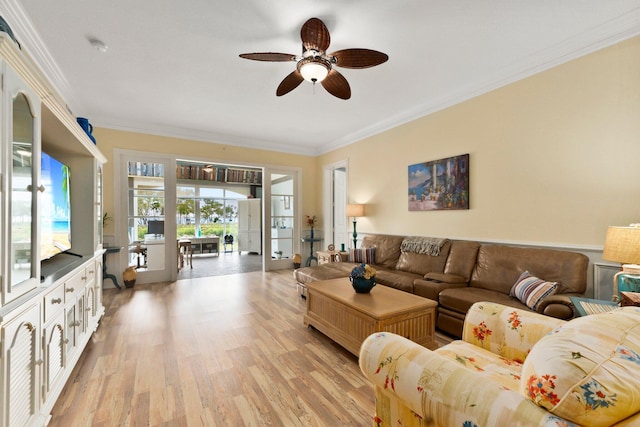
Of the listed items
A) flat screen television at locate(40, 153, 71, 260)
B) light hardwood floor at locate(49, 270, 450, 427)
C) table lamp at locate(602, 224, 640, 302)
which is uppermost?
flat screen television at locate(40, 153, 71, 260)

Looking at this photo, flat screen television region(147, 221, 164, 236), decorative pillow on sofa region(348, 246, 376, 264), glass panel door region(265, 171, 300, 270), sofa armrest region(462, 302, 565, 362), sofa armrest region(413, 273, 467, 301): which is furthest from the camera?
glass panel door region(265, 171, 300, 270)

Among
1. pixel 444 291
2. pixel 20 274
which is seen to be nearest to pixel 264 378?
pixel 20 274

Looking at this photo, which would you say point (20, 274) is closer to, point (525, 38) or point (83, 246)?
point (83, 246)

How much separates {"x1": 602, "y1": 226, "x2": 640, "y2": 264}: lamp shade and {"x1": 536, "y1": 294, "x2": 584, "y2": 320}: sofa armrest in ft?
1.38

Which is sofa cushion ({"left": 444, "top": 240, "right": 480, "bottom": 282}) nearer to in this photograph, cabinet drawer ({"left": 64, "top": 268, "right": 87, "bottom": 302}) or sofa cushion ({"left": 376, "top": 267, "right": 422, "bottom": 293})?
sofa cushion ({"left": 376, "top": 267, "right": 422, "bottom": 293})

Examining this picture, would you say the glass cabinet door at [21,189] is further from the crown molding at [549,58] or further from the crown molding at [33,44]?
the crown molding at [549,58]

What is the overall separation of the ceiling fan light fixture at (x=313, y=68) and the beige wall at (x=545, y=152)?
2091mm

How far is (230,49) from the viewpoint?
2658mm

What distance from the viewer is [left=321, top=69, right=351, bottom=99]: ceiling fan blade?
262 cm

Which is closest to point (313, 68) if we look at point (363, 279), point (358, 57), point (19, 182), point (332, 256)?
point (358, 57)

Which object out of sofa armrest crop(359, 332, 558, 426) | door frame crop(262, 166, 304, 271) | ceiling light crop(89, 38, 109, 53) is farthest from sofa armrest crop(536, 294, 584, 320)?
door frame crop(262, 166, 304, 271)

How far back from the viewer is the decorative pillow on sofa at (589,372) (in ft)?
2.27

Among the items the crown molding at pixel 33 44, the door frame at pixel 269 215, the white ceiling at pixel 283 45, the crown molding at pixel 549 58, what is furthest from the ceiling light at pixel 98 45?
the crown molding at pixel 549 58

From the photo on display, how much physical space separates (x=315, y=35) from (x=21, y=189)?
80.3 inches
